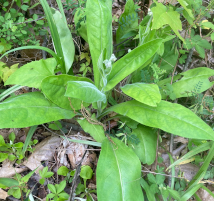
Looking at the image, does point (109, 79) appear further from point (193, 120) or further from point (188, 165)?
→ point (188, 165)

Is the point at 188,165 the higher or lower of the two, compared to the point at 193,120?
lower

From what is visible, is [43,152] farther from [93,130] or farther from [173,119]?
[173,119]

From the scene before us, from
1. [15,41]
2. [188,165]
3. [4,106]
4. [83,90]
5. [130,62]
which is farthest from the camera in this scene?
[15,41]

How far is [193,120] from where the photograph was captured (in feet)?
3.38

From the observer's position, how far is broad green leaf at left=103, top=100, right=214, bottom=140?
0.99 m

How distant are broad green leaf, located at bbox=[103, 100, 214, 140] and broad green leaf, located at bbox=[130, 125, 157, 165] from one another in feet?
0.65

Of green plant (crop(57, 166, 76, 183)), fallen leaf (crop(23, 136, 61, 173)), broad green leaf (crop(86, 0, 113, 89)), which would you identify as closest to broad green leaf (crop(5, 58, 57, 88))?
broad green leaf (crop(86, 0, 113, 89))

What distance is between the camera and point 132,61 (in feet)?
3.59

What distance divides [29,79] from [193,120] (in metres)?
1.08

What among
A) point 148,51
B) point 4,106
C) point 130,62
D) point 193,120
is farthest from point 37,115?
point 193,120

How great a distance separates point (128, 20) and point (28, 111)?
1.07 metres

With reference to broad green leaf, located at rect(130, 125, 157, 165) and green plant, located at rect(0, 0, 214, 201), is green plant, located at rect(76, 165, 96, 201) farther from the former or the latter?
broad green leaf, located at rect(130, 125, 157, 165)

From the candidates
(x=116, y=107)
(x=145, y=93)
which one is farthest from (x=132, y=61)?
(x=116, y=107)

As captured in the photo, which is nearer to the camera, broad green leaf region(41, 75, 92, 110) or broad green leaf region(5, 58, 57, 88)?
broad green leaf region(41, 75, 92, 110)
